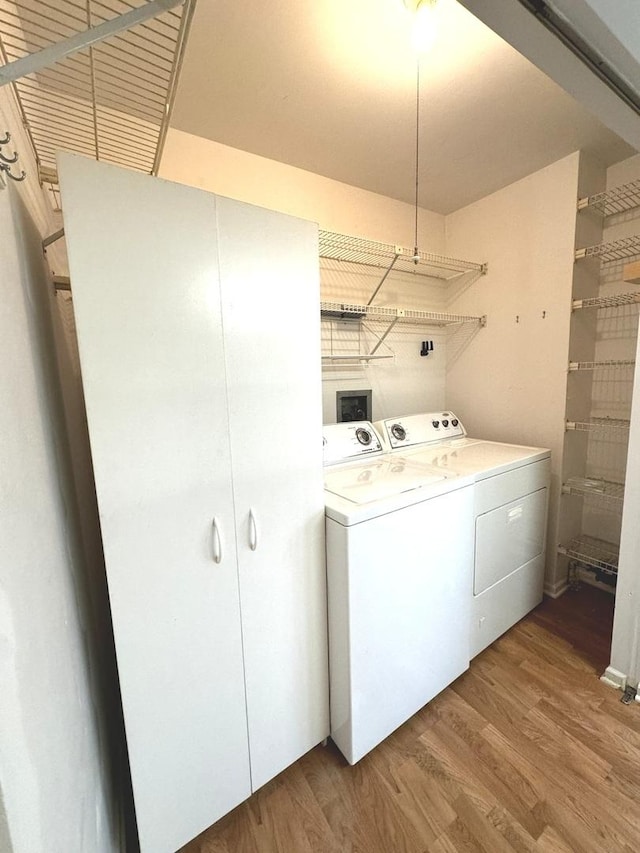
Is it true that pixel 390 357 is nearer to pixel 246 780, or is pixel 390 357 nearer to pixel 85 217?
pixel 85 217

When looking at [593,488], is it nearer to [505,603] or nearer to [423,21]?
[505,603]

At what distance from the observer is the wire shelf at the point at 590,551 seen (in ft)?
6.94

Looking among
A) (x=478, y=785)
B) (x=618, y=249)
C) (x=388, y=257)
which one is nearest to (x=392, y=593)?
(x=478, y=785)

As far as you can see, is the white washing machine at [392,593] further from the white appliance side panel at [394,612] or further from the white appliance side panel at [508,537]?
→ the white appliance side panel at [508,537]

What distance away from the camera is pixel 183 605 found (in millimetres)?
991

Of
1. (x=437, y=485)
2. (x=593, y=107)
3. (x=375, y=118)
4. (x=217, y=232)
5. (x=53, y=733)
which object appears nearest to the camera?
(x=53, y=733)

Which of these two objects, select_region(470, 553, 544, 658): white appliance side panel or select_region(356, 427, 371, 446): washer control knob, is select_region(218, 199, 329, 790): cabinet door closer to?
select_region(356, 427, 371, 446): washer control knob

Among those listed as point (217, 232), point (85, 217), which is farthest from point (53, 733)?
point (217, 232)

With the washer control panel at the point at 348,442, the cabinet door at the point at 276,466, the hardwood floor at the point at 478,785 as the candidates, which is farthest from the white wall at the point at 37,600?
the washer control panel at the point at 348,442

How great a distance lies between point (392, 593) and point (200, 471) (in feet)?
2.75

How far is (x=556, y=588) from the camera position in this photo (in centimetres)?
223

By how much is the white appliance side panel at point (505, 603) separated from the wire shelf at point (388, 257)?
1796mm

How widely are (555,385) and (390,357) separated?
993 millimetres

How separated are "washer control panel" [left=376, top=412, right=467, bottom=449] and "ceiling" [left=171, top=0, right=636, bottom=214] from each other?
4.74 ft
